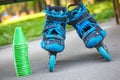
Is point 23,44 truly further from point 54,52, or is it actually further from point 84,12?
point 84,12

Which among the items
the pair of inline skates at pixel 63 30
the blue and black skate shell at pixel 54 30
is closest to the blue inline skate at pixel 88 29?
the pair of inline skates at pixel 63 30

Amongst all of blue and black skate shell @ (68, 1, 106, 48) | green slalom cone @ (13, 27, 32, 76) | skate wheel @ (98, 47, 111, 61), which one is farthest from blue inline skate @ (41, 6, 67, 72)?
skate wheel @ (98, 47, 111, 61)

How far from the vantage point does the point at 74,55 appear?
616 centimetres

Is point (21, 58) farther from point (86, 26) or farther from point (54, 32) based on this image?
point (86, 26)

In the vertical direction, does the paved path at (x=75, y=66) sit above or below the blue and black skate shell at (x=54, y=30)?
below

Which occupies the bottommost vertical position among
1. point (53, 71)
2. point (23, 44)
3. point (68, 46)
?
point (68, 46)

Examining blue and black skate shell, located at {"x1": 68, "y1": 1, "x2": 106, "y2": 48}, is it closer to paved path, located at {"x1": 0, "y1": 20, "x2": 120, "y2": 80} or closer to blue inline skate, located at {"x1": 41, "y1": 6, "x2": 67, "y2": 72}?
blue inline skate, located at {"x1": 41, "y1": 6, "x2": 67, "y2": 72}

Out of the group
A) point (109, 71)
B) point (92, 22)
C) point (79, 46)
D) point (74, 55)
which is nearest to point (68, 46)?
point (79, 46)

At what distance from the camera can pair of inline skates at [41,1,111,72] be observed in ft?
16.3

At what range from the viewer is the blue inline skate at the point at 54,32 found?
16.2 feet

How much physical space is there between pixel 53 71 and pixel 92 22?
852mm

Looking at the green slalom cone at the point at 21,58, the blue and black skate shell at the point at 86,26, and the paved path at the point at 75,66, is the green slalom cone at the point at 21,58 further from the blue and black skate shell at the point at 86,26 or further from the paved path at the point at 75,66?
the blue and black skate shell at the point at 86,26

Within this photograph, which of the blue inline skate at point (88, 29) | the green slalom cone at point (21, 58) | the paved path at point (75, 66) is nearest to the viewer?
the paved path at point (75, 66)

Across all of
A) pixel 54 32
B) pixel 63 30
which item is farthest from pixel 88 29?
pixel 54 32
